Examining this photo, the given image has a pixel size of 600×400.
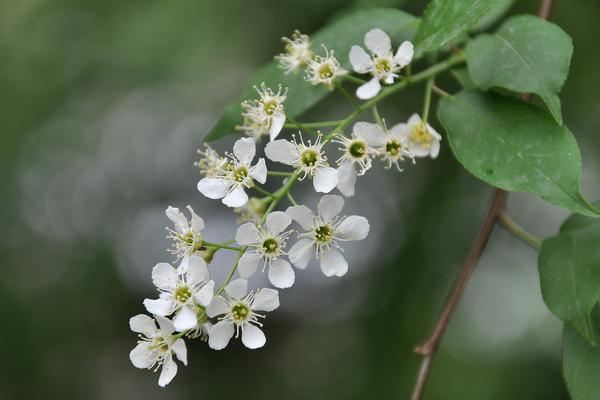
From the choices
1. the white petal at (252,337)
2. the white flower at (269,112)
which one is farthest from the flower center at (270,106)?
the white petal at (252,337)

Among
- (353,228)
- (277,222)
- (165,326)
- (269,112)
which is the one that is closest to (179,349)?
(165,326)

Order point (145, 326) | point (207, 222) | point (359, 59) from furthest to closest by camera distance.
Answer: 1. point (207, 222)
2. point (359, 59)
3. point (145, 326)

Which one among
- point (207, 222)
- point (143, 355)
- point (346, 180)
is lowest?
point (207, 222)

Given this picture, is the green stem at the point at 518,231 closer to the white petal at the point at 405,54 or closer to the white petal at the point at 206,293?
the white petal at the point at 405,54

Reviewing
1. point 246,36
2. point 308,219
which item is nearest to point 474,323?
point 246,36

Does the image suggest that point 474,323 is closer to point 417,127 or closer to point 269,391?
point 269,391

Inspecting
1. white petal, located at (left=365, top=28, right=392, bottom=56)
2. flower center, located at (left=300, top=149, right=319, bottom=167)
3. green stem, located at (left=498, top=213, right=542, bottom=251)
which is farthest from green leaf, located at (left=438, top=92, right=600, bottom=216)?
green stem, located at (left=498, top=213, right=542, bottom=251)

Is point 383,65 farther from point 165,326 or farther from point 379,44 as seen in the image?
point 165,326
